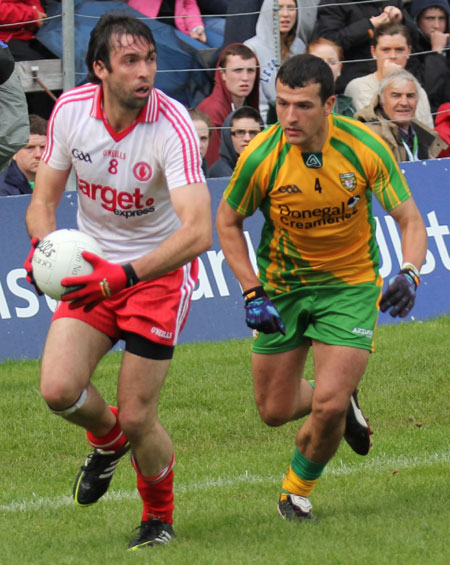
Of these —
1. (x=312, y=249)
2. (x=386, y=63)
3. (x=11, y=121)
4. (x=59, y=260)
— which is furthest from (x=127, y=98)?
(x=386, y=63)

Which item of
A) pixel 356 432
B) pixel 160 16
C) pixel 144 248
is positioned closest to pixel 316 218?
pixel 144 248

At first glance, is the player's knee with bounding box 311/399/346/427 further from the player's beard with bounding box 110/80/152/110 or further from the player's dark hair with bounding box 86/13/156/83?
the player's dark hair with bounding box 86/13/156/83

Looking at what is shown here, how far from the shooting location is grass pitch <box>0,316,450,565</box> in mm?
5703

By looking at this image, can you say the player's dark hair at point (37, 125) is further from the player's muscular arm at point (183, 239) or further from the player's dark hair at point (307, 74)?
the player's muscular arm at point (183, 239)

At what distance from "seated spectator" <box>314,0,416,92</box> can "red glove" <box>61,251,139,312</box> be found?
7.94m

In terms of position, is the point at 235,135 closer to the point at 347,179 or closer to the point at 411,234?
the point at 347,179

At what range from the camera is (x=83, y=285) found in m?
5.34

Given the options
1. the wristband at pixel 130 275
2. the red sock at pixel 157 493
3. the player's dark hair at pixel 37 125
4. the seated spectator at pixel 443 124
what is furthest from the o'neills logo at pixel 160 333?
the seated spectator at pixel 443 124

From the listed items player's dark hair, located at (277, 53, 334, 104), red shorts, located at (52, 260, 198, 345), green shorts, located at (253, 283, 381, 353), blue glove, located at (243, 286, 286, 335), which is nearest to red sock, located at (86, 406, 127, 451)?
red shorts, located at (52, 260, 198, 345)

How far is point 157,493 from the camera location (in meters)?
5.98

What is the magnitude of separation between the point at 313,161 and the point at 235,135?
5.27m

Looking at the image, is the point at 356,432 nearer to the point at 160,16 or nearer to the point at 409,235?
the point at 409,235

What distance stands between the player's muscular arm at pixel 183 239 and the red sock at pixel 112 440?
37.1 inches

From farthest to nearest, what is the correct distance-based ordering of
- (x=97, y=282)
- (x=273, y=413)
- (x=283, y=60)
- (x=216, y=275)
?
(x=283, y=60) < (x=216, y=275) < (x=273, y=413) < (x=97, y=282)
